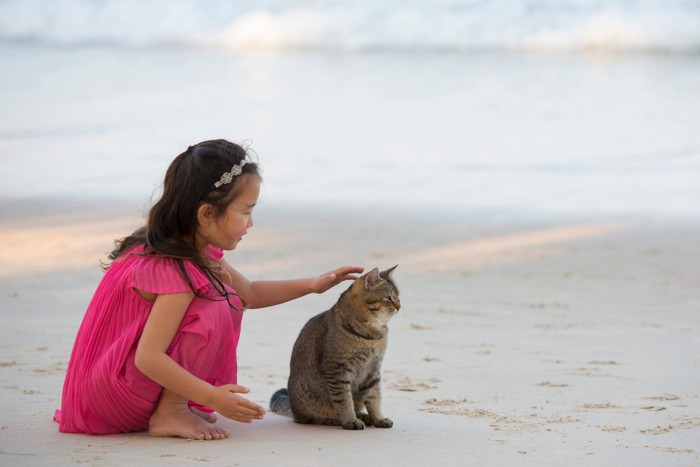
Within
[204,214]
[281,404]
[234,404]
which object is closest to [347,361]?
[281,404]

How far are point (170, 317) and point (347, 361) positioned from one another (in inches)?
28.1

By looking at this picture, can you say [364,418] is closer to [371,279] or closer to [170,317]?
[371,279]

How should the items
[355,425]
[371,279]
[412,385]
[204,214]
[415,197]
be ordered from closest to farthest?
[204,214]
[355,425]
[371,279]
[412,385]
[415,197]

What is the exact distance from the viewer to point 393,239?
8.94m

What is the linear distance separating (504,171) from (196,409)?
9642mm

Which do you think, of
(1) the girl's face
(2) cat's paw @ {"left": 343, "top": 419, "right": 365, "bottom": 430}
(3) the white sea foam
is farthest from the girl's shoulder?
(3) the white sea foam

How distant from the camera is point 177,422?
323 cm

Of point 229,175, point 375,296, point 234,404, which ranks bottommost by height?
point 234,404

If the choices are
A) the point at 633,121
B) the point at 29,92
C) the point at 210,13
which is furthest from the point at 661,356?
the point at 210,13

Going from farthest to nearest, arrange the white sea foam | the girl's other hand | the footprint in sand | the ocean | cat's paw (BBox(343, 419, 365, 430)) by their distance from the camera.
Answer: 1. the white sea foam
2. the ocean
3. the footprint in sand
4. cat's paw (BBox(343, 419, 365, 430))
5. the girl's other hand

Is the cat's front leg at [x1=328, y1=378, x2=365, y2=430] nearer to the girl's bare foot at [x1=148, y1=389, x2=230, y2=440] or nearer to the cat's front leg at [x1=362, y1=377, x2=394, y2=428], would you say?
the cat's front leg at [x1=362, y1=377, x2=394, y2=428]

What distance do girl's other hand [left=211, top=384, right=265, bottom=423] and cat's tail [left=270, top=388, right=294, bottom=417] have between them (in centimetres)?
71

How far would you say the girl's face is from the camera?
331cm

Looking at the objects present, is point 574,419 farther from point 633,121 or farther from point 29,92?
point 29,92
